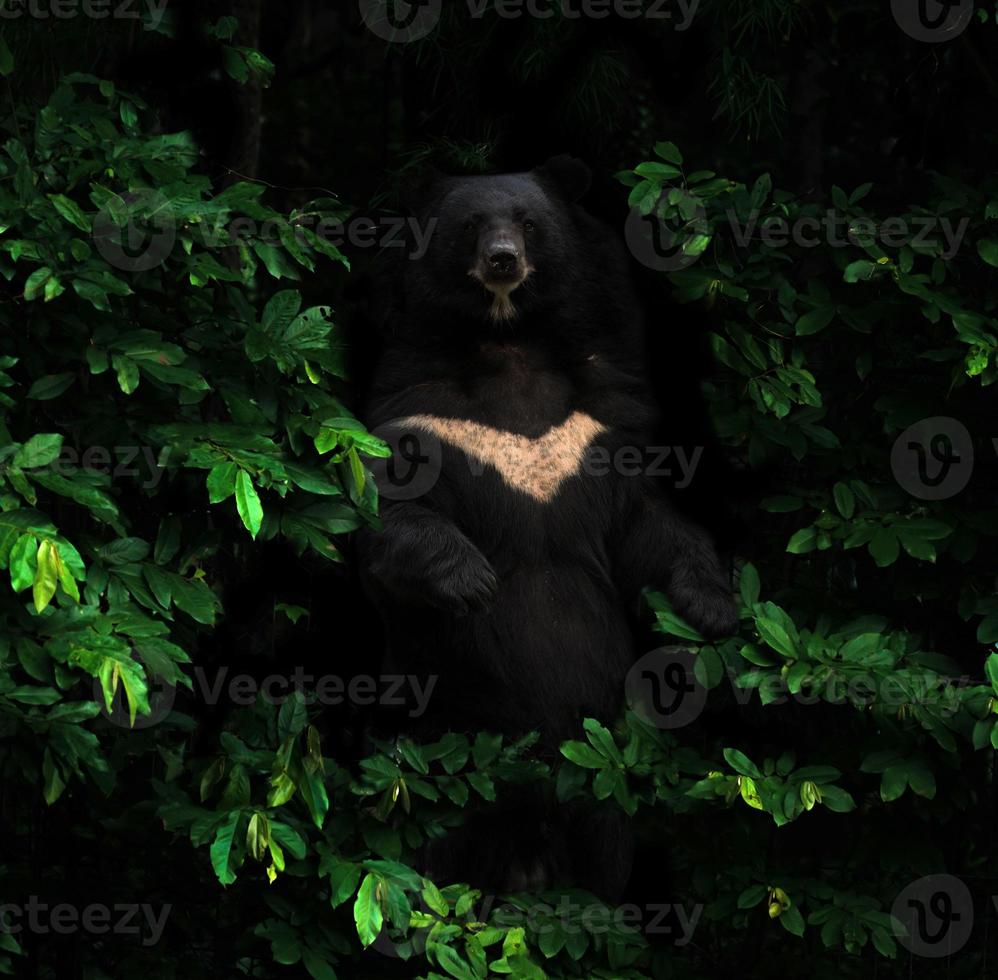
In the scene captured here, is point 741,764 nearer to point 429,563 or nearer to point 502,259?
point 429,563

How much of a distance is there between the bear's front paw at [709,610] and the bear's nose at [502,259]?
984 mm

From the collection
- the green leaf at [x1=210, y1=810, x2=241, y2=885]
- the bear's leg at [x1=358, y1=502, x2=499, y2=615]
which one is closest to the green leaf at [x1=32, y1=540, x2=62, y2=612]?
the green leaf at [x1=210, y1=810, x2=241, y2=885]

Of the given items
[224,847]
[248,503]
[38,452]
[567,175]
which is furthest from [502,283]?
[224,847]

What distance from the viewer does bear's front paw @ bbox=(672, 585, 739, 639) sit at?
16.0 feet

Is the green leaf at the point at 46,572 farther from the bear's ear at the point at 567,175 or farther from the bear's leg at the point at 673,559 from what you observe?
the bear's ear at the point at 567,175

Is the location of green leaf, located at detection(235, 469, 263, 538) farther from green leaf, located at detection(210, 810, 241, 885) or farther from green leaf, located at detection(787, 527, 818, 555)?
green leaf, located at detection(787, 527, 818, 555)

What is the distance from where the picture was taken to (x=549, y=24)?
6.03m

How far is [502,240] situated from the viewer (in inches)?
199

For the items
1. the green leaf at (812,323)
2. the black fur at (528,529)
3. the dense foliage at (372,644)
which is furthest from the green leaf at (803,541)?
the green leaf at (812,323)

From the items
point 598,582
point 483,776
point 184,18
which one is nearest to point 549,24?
point 184,18

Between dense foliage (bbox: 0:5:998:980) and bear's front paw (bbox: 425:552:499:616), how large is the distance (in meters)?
0.34

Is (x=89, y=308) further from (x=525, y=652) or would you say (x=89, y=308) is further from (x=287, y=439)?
(x=525, y=652)

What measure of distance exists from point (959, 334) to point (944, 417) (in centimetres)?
33

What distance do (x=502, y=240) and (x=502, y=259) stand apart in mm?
74
